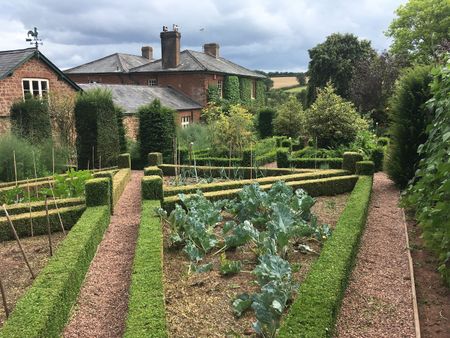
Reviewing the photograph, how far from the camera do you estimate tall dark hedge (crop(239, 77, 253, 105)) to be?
1309 inches

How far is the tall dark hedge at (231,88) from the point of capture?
31203 millimetres

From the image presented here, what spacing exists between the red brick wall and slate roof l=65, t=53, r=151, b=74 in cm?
1317

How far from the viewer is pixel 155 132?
17359mm

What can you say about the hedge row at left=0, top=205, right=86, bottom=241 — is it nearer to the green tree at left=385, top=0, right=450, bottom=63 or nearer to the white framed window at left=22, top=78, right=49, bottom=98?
the white framed window at left=22, top=78, right=49, bottom=98

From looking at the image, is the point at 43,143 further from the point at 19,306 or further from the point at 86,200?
the point at 19,306

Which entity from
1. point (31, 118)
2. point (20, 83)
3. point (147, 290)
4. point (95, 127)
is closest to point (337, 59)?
point (95, 127)

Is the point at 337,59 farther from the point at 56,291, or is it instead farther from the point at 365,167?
the point at 56,291

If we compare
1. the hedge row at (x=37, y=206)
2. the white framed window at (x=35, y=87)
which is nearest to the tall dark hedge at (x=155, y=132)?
the white framed window at (x=35, y=87)

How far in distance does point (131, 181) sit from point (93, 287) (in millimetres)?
7733

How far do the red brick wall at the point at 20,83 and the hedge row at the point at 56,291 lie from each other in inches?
464

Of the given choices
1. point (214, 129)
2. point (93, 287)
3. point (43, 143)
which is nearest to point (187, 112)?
point (214, 129)

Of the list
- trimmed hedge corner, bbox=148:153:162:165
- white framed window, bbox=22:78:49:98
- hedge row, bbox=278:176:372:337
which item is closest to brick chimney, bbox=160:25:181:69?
white framed window, bbox=22:78:49:98

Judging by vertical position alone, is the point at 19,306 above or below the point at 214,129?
below

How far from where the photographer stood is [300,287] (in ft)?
15.2
